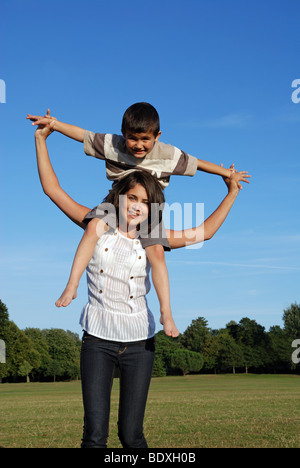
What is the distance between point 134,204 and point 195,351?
87099 millimetres

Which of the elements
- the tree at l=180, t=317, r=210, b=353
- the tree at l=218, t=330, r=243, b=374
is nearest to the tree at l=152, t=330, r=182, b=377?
the tree at l=180, t=317, r=210, b=353

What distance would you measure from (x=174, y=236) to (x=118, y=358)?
110 centimetres

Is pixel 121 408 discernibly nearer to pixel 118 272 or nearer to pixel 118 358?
pixel 118 358

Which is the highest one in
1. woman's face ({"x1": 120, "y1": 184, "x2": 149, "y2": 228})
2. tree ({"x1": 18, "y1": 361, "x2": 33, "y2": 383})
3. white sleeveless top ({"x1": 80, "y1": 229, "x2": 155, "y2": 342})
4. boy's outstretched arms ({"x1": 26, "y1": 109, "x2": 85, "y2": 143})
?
boy's outstretched arms ({"x1": 26, "y1": 109, "x2": 85, "y2": 143})

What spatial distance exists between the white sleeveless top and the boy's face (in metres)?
0.79

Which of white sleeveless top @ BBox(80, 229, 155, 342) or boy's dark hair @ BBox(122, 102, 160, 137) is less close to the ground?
boy's dark hair @ BBox(122, 102, 160, 137)

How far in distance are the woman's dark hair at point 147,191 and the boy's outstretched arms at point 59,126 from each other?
0.66 meters

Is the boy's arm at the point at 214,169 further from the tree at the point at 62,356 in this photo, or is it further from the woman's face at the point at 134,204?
the tree at the point at 62,356

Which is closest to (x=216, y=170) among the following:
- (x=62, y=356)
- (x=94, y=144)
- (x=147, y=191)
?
(x=147, y=191)

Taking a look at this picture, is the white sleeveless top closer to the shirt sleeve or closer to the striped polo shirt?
the striped polo shirt

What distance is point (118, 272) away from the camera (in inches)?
153

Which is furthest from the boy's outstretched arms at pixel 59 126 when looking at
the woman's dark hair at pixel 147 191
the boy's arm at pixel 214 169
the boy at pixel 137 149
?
the boy's arm at pixel 214 169

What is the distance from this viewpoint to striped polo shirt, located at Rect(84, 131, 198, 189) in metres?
4.38
